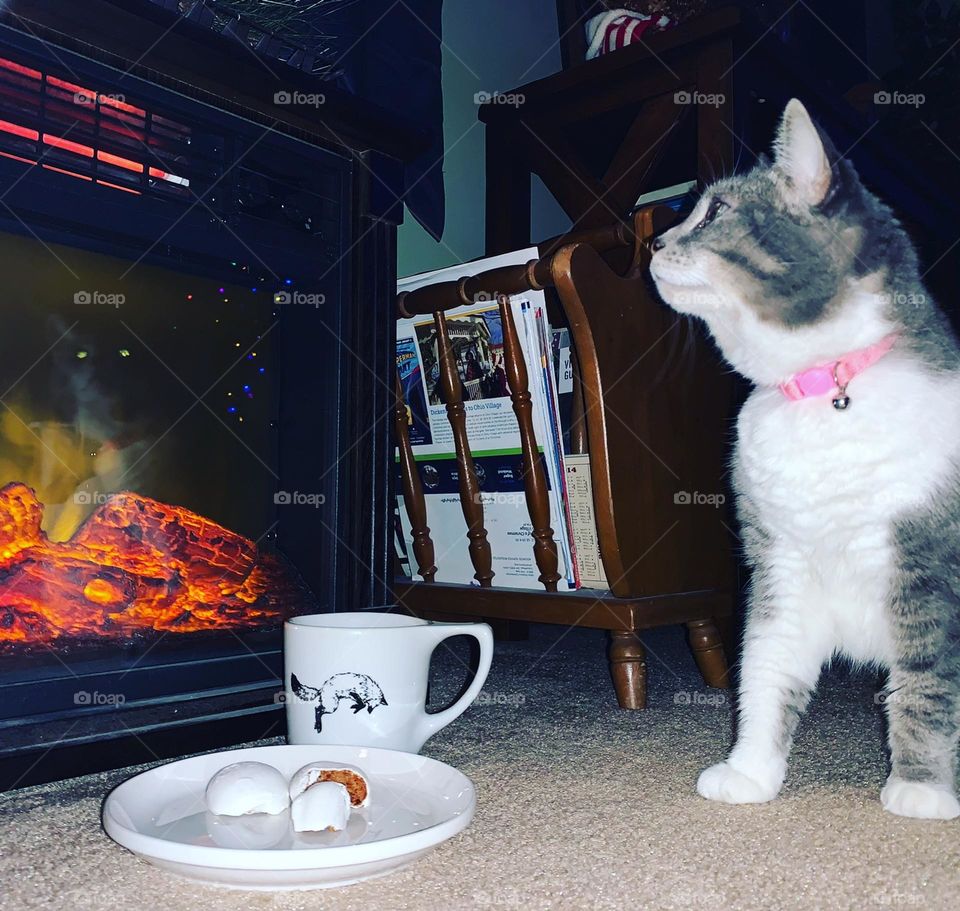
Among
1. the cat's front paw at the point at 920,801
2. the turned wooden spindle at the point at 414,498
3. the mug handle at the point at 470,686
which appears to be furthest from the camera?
the turned wooden spindle at the point at 414,498

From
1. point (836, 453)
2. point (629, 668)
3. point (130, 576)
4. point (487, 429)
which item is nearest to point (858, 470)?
point (836, 453)

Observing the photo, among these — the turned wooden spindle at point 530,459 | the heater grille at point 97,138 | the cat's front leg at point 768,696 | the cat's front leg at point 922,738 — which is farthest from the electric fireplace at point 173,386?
the cat's front leg at point 922,738

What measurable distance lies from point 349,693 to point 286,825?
19 cm

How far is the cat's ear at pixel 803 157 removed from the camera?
821mm

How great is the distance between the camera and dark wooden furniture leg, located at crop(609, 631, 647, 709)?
1154 millimetres

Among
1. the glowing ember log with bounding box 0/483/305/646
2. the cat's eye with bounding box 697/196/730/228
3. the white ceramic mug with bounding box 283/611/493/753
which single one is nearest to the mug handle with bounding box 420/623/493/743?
the white ceramic mug with bounding box 283/611/493/753

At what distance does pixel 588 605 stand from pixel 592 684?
25 cm

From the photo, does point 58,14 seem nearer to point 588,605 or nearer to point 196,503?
point 196,503

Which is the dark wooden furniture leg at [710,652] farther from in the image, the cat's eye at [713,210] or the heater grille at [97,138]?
the heater grille at [97,138]

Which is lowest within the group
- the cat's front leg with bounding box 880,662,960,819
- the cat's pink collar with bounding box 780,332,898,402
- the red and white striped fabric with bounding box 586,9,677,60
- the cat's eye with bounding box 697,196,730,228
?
the cat's front leg with bounding box 880,662,960,819

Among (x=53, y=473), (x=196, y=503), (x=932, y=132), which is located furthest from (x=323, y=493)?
(x=932, y=132)

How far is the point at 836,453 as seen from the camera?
797mm

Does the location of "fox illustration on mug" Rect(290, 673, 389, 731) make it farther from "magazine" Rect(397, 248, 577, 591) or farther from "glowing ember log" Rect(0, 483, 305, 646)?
"magazine" Rect(397, 248, 577, 591)

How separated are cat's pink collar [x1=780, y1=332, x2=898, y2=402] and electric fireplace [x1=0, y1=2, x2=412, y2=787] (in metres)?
0.48
